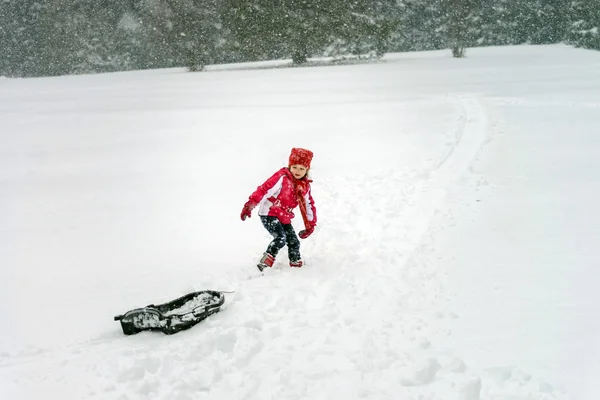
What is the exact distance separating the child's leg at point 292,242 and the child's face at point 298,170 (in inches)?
21.0

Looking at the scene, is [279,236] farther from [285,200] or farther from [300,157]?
[300,157]

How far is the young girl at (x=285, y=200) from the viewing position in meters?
5.61

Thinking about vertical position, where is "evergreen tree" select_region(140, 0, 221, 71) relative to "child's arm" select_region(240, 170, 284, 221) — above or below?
above

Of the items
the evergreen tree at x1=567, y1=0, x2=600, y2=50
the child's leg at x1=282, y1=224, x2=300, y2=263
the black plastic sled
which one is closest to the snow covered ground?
the black plastic sled

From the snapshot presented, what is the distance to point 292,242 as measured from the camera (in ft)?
19.2

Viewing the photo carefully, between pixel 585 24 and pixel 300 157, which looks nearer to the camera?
pixel 300 157

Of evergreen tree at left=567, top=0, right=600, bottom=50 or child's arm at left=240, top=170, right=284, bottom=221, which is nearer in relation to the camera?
child's arm at left=240, top=170, right=284, bottom=221

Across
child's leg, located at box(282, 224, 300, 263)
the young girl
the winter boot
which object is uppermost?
the young girl

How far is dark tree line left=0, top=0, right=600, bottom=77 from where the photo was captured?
3350 centimetres

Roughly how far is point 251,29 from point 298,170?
30579mm

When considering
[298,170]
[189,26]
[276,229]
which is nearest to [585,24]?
[189,26]

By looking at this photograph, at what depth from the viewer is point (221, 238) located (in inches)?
291

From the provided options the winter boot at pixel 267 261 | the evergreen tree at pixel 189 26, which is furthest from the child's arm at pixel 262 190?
the evergreen tree at pixel 189 26

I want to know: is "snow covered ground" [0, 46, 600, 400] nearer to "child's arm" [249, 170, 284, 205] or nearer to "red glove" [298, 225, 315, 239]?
"red glove" [298, 225, 315, 239]
